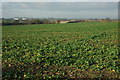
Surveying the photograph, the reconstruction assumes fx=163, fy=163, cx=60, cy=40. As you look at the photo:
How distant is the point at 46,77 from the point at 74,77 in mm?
1109

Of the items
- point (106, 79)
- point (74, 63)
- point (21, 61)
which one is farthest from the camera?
point (21, 61)

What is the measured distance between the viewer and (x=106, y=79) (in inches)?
248

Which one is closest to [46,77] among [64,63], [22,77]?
[22,77]

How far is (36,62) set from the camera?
8562mm

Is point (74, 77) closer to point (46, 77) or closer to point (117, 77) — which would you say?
point (46, 77)

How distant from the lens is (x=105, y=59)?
8.88 meters

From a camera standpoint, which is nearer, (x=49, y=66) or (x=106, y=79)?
(x=106, y=79)

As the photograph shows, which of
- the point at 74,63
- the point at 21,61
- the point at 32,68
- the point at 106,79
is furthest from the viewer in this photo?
the point at 21,61

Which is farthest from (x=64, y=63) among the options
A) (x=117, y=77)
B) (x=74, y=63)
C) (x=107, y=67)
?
(x=117, y=77)

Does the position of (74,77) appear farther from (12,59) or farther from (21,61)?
(12,59)

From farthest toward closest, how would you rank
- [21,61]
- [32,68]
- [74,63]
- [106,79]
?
[21,61], [74,63], [32,68], [106,79]

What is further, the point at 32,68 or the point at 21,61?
the point at 21,61

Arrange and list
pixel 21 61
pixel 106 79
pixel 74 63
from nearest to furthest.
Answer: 1. pixel 106 79
2. pixel 74 63
3. pixel 21 61

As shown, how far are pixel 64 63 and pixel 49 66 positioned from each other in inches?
31.1
